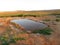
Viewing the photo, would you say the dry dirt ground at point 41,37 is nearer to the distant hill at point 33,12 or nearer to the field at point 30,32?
the field at point 30,32

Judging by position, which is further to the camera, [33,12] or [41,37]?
[33,12]

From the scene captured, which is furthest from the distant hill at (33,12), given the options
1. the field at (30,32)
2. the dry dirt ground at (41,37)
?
the dry dirt ground at (41,37)

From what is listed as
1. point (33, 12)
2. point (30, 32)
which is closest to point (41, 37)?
point (30, 32)

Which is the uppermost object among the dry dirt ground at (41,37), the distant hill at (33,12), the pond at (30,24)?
the distant hill at (33,12)

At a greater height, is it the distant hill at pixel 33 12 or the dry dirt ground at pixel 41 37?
the distant hill at pixel 33 12

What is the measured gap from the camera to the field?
154 centimetres

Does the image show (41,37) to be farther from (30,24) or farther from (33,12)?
(33,12)

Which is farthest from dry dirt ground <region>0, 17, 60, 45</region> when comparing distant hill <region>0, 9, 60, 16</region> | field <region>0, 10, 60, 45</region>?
distant hill <region>0, 9, 60, 16</region>

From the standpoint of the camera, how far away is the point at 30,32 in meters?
1.60

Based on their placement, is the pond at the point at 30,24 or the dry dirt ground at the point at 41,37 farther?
the pond at the point at 30,24

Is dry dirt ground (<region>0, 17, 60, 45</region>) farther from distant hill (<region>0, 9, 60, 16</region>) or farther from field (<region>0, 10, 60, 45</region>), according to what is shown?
distant hill (<region>0, 9, 60, 16</region>)

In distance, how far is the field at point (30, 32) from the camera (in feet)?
5.04
